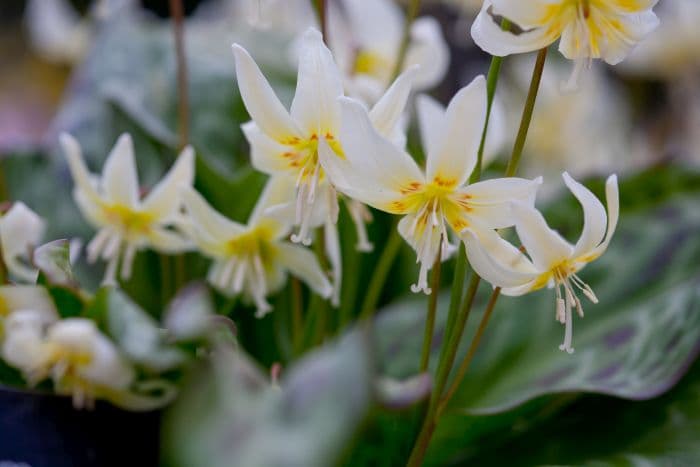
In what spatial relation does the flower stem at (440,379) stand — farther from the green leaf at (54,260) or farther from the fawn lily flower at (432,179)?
the green leaf at (54,260)

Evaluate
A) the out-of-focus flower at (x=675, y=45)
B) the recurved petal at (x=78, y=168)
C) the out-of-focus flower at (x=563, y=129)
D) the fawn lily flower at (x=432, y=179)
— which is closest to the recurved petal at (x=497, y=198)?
the fawn lily flower at (x=432, y=179)

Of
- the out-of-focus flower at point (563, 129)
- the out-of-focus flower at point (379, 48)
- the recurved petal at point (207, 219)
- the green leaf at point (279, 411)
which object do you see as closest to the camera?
the green leaf at point (279, 411)

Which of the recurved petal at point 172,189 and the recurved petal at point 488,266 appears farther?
the recurved petal at point 172,189

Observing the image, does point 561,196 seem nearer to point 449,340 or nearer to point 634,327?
point 634,327

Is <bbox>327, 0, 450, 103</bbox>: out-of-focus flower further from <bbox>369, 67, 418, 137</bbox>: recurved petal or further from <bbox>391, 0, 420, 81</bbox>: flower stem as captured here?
<bbox>369, 67, 418, 137</bbox>: recurved petal

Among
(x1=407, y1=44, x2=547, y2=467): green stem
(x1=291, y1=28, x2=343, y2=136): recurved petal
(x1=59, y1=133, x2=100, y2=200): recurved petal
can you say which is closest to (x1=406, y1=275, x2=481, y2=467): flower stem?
(x1=407, y1=44, x2=547, y2=467): green stem

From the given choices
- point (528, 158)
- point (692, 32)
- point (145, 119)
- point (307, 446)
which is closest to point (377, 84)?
point (145, 119)
